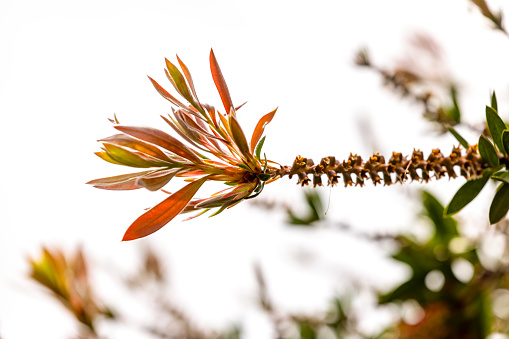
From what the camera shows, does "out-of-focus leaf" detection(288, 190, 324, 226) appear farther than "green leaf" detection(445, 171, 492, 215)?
Yes

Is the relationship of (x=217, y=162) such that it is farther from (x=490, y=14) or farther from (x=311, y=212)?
(x=311, y=212)

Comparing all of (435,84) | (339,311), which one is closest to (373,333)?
(339,311)

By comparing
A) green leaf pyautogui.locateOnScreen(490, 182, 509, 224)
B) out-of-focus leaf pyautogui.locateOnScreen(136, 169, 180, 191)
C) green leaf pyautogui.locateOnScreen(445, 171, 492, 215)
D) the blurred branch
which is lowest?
green leaf pyautogui.locateOnScreen(490, 182, 509, 224)

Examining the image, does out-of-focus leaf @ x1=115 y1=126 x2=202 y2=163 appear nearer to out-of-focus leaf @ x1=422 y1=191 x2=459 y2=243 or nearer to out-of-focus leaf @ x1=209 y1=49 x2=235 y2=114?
out-of-focus leaf @ x1=209 y1=49 x2=235 y2=114

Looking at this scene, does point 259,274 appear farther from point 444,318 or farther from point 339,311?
point 444,318

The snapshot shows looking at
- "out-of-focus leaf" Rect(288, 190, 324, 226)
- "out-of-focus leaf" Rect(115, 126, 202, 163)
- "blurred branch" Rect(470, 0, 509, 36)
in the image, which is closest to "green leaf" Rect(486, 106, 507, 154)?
"blurred branch" Rect(470, 0, 509, 36)

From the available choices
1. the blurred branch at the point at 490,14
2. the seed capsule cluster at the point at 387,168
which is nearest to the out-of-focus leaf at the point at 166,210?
the seed capsule cluster at the point at 387,168
